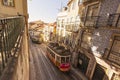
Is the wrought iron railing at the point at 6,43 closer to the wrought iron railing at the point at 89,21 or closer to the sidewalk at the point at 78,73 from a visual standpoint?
the wrought iron railing at the point at 89,21

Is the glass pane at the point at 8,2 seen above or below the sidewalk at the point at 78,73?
above

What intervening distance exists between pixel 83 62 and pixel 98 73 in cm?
344

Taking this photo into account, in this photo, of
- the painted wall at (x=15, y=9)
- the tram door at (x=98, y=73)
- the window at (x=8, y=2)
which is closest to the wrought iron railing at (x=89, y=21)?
the tram door at (x=98, y=73)

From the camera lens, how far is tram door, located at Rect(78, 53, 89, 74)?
1426 cm

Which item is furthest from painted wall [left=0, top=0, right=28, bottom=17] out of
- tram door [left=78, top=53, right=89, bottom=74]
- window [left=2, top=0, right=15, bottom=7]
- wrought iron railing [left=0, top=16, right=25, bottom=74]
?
tram door [left=78, top=53, right=89, bottom=74]

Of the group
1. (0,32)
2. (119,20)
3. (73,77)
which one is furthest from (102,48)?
(0,32)

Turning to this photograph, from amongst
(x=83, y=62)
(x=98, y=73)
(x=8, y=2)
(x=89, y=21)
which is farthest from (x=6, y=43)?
(x=83, y=62)

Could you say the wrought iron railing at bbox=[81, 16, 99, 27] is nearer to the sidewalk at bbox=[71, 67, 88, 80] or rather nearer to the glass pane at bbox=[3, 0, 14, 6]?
the sidewalk at bbox=[71, 67, 88, 80]

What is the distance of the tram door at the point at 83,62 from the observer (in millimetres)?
14258

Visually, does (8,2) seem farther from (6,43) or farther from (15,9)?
(6,43)

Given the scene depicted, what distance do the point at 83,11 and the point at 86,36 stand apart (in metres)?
4.08

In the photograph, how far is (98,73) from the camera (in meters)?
11.7

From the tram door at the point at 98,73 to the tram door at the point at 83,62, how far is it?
84.4 inches

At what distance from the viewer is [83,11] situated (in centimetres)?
1554
